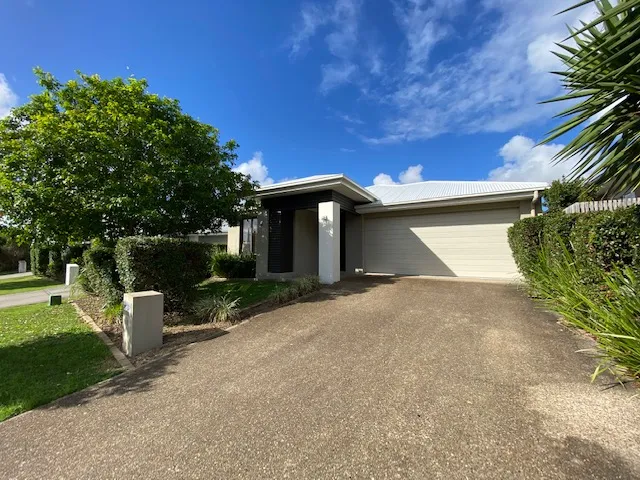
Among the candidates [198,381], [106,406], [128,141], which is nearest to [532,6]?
[198,381]

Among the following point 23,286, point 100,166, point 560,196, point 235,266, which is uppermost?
point 100,166

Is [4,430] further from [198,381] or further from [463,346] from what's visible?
[463,346]

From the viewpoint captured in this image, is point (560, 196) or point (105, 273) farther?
point (560, 196)

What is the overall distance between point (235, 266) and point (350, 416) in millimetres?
11180

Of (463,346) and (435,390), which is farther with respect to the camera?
(463,346)

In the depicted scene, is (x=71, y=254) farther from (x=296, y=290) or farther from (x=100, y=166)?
(x=296, y=290)

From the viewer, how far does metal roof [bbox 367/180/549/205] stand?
38.0 feet

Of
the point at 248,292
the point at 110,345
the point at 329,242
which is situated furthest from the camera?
the point at 329,242

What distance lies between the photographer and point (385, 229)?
41.3 feet

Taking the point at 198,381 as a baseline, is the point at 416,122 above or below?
above

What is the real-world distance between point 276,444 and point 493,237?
35.5 ft

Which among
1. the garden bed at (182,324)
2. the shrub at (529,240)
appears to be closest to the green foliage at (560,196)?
the shrub at (529,240)

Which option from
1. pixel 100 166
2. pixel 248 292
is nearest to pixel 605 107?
pixel 248 292

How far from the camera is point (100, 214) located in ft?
24.2
